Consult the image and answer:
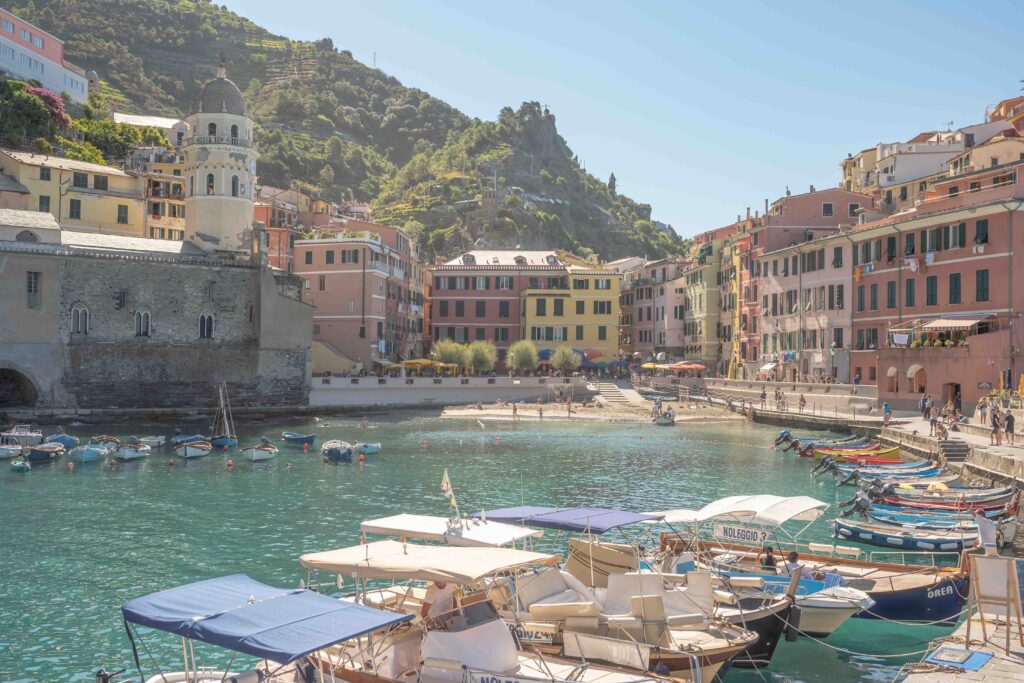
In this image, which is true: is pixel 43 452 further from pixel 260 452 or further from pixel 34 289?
pixel 34 289

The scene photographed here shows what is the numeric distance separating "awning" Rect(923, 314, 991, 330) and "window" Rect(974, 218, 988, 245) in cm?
436

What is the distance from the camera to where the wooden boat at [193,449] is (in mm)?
50847

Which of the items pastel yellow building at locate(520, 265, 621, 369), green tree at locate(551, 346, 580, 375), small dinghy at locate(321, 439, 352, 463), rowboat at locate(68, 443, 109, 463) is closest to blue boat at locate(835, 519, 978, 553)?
small dinghy at locate(321, 439, 352, 463)

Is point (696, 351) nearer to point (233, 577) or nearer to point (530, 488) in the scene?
point (530, 488)

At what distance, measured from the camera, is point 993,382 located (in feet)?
167

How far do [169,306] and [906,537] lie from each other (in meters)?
56.6

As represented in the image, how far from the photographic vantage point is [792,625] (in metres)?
18.8

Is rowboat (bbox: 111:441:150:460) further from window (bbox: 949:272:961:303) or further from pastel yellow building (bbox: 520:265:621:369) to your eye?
pastel yellow building (bbox: 520:265:621:369)

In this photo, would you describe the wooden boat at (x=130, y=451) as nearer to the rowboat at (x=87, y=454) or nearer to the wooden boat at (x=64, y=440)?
the rowboat at (x=87, y=454)

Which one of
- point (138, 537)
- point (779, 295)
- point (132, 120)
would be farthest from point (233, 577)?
point (132, 120)

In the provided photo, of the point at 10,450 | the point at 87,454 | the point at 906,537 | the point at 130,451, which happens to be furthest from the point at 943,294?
the point at 10,450

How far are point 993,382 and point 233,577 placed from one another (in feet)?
155

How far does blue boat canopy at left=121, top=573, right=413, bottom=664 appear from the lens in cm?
1220

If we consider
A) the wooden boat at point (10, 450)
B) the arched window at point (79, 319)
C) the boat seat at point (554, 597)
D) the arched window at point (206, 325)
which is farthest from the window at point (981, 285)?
the arched window at point (79, 319)
